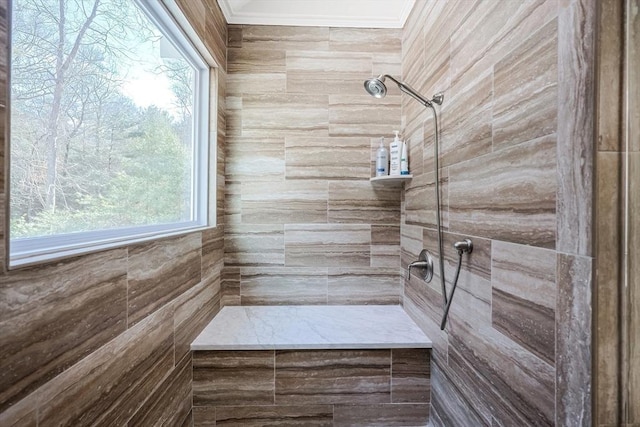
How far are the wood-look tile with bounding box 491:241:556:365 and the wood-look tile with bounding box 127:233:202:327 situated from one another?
4.01 ft

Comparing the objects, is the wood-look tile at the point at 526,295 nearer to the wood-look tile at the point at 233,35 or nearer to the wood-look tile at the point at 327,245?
the wood-look tile at the point at 327,245

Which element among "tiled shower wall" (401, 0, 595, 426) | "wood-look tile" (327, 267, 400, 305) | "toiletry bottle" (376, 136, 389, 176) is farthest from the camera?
"wood-look tile" (327, 267, 400, 305)

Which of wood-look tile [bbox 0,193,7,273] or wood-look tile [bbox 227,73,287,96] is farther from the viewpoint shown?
wood-look tile [bbox 227,73,287,96]

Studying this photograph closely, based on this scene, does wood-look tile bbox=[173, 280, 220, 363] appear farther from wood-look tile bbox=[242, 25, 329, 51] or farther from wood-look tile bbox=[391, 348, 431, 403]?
wood-look tile bbox=[242, 25, 329, 51]

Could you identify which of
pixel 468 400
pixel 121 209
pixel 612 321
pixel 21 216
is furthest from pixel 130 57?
pixel 468 400

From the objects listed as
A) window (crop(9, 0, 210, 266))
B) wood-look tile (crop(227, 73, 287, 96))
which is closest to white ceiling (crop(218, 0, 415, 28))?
wood-look tile (crop(227, 73, 287, 96))

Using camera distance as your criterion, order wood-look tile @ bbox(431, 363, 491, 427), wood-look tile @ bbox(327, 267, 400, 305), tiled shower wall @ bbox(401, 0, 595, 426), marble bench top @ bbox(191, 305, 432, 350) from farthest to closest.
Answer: wood-look tile @ bbox(327, 267, 400, 305)
marble bench top @ bbox(191, 305, 432, 350)
wood-look tile @ bbox(431, 363, 491, 427)
tiled shower wall @ bbox(401, 0, 595, 426)

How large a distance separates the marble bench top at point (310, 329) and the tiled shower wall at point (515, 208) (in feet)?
0.73

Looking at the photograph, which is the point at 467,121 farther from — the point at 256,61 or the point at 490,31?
the point at 256,61

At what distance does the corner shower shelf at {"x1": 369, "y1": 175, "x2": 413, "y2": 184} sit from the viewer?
1679mm

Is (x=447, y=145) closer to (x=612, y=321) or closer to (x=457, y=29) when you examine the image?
(x=457, y=29)

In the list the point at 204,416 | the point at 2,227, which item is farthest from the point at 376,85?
the point at 204,416

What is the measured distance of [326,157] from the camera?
1902 millimetres

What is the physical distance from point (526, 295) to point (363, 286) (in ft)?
3.88
